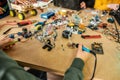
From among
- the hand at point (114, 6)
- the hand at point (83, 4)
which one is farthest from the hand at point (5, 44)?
the hand at point (114, 6)

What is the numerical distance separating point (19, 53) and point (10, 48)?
0.07 meters

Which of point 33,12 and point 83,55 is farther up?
point 33,12

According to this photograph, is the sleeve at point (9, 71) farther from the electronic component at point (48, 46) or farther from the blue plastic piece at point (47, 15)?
the blue plastic piece at point (47, 15)

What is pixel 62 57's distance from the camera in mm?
809

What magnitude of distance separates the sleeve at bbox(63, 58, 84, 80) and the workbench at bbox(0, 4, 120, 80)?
0.13 feet

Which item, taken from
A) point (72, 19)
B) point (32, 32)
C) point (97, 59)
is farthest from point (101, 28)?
point (32, 32)

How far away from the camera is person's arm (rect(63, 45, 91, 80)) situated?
667 mm

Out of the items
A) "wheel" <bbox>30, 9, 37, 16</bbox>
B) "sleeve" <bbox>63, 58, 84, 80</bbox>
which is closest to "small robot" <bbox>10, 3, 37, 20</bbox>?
"wheel" <bbox>30, 9, 37, 16</bbox>

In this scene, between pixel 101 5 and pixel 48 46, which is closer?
pixel 48 46

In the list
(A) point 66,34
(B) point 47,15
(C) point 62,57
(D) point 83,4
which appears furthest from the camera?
(D) point 83,4

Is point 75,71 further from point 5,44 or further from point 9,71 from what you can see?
point 5,44

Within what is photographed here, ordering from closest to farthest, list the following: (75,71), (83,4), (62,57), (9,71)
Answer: (9,71) < (75,71) < (62,57) < (83,4)

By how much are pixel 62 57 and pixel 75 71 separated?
14 cm

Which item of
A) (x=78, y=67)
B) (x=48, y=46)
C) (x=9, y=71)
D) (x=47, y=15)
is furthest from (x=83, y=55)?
(x=47, y=15)
